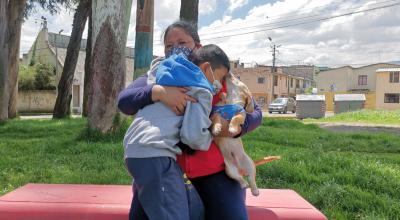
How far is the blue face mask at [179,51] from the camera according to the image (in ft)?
8.87

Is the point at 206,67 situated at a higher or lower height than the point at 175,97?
higher

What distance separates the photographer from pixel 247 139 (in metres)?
9.37

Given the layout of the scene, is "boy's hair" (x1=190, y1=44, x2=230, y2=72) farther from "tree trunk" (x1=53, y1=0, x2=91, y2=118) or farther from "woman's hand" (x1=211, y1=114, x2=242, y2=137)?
"tree trunk" (x1=53, y1=0, x2=91, y2=118)

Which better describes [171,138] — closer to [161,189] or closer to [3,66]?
[161,189]

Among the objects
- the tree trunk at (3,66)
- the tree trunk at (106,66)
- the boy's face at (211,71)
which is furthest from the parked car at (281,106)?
the boy's face at (211,71)

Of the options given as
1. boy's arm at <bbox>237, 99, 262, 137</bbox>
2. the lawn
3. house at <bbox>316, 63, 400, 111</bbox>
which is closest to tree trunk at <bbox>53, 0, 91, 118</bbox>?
the lawn

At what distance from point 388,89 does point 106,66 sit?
155 feet

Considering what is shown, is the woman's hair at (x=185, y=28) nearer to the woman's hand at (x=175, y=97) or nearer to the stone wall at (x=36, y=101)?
the woman's hand at (x=175, y=97)

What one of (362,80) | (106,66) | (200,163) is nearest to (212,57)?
(200,163)

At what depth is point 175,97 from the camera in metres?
2.48

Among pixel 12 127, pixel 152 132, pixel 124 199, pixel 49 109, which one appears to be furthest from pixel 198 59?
pixel 49 109

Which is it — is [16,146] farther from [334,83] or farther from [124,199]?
[334,83]

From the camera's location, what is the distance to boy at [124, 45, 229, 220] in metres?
2.35

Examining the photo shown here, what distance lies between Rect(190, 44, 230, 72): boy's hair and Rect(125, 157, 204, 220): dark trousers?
0.56m
